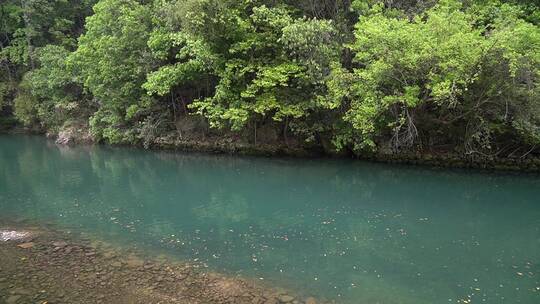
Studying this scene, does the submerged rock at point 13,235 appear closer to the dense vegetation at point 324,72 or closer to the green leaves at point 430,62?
the dense vegetation at point 324,72

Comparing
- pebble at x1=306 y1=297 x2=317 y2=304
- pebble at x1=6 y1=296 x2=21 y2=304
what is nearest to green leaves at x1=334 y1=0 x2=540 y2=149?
pebble at x1=306 y1=297 x2=317 y2=304

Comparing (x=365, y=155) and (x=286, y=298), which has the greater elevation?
(x=365, y=155)

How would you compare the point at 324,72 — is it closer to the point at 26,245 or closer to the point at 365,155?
the point at 365,155

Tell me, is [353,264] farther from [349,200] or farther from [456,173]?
[456,173]

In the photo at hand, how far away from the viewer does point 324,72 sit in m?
24.2

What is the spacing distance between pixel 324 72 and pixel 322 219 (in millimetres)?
11157

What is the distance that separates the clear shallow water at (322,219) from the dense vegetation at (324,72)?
2563mm

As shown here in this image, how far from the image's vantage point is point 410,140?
23219mm

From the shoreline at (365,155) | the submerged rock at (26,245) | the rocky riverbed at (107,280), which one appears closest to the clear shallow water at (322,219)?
the rocky riverbed at (107,280)

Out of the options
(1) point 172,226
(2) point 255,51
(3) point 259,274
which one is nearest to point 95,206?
(1) point 172,226

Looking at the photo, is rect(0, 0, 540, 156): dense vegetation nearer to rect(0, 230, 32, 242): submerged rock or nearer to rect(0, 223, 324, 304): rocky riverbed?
rect(0, 223, 324, 304): rocky riverbed

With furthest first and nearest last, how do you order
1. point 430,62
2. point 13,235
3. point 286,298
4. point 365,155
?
point 365,155
point 430,62
point 13,235
point 286,298

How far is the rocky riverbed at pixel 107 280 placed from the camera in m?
9.47

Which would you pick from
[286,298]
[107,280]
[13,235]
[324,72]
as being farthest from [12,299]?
[324,72]
